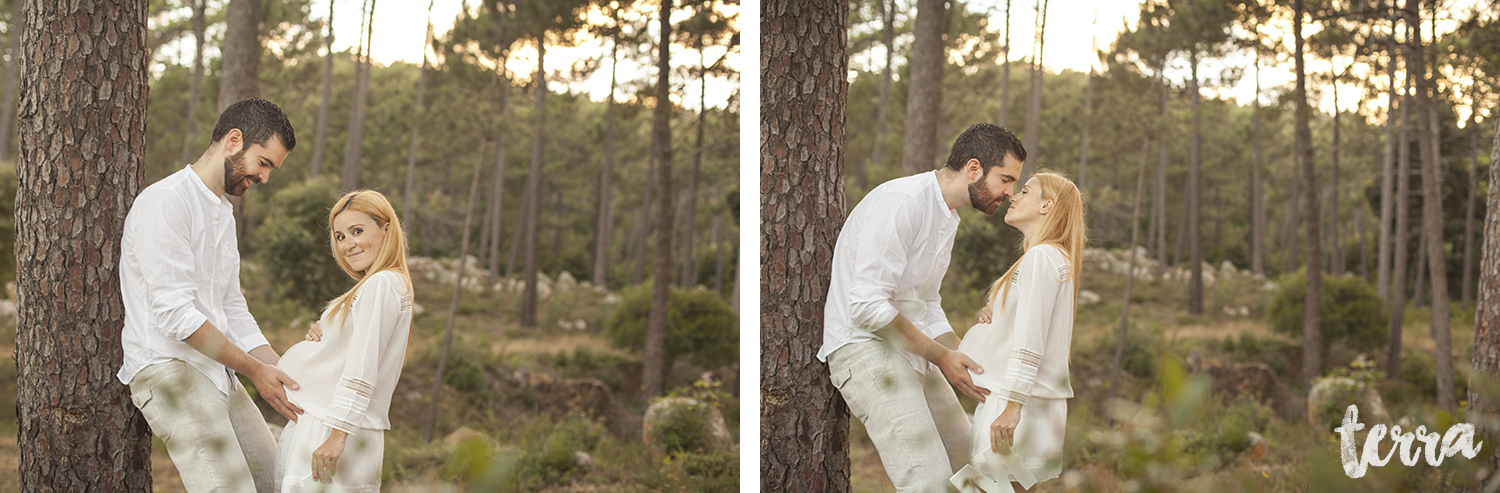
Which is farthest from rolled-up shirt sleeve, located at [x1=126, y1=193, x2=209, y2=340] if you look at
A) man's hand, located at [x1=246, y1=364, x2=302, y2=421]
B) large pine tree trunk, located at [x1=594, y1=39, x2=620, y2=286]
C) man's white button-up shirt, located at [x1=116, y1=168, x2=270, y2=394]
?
large pine tree trunk, located at [x1=594, y1=39, x2=620, y2=286]

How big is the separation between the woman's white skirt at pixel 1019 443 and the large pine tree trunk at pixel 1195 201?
1054mm

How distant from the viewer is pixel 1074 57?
3.69m

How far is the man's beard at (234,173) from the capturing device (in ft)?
9.19

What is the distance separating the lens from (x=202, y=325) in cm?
272

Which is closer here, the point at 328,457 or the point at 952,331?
the point at 328,457

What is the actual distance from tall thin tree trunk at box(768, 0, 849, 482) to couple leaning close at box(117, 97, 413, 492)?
4.62ft

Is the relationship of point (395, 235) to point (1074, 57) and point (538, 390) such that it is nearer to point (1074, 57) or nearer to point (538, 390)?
point (538, 390)

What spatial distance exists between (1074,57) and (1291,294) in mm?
1406

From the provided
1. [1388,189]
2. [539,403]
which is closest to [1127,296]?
[1388,189]

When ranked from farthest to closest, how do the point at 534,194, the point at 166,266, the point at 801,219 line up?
1. the point at 534,194
2. the point at 801,219
3. the point at 166,266

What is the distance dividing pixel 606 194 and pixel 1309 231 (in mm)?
3061

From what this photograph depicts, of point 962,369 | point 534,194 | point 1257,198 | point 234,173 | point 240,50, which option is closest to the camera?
point 234,173

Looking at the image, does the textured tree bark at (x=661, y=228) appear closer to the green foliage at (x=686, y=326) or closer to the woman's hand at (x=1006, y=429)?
the green foliage at (x=686, y=326)

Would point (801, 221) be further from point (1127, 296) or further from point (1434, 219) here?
point (1434, 219)
